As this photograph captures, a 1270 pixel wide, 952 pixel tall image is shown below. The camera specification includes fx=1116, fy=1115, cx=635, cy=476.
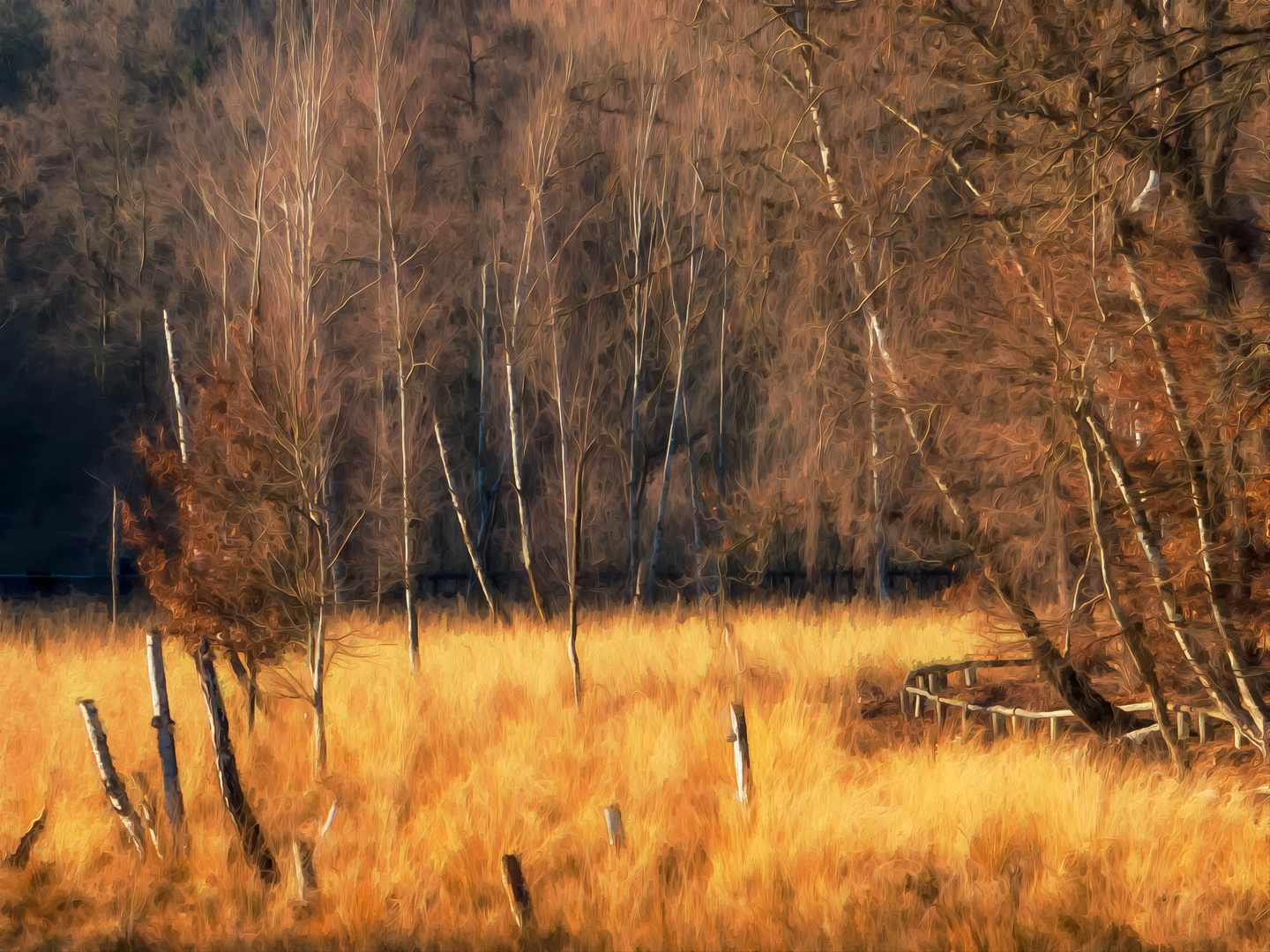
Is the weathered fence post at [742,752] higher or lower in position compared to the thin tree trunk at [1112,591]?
lower

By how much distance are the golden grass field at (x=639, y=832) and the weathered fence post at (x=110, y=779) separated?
0.21 m

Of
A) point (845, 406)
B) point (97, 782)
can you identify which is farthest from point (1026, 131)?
point (97, 782)

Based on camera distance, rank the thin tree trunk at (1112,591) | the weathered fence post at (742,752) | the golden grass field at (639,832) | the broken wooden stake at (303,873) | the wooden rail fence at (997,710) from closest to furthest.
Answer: the golden grass field at (639,832)
the broken wooden stake at (303,873)
the thin tree trunk at (1112,591)
the weathered fence post at (742,752)
the wooden rail fence at (997,710)

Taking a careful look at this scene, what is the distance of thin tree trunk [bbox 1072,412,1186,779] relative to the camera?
664 cm

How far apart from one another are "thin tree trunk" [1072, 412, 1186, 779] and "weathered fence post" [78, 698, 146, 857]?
583 centimetres

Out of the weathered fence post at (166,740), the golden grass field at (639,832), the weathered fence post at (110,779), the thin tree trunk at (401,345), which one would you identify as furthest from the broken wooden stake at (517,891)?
the thin tree trunk at (401,345)

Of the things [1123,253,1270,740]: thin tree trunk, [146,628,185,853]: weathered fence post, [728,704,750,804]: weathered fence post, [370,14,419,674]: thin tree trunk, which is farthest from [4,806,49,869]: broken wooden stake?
[1123,253,1270,740]: thin tree trunk

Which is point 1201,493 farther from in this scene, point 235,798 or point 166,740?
point 166,740

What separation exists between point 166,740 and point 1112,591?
5.72 m

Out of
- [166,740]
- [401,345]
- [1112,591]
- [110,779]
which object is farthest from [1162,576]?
[401,345]

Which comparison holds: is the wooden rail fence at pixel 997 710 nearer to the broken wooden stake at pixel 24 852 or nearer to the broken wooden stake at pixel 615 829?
the broken wooden stake at pixel 615 829

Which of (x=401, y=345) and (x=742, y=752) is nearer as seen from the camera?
(x=742, y=752)

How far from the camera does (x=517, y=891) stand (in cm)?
545

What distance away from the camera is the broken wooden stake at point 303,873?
5797mm
